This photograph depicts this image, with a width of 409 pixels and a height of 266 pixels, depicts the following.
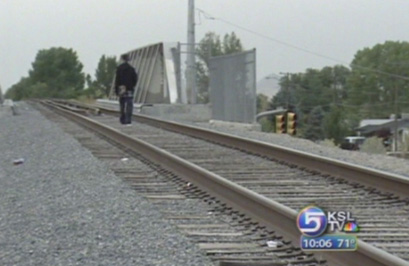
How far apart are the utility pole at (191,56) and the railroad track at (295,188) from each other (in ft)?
58.9

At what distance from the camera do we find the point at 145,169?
41.9 ft

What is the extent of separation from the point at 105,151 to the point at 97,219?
7.93 meters

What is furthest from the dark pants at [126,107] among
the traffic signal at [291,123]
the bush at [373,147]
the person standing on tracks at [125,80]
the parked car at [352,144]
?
the traffic signal at [291,123]

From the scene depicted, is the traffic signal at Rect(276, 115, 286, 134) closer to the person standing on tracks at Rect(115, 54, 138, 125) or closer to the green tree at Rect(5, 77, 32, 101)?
the person standing on tracks at Rect(115, 54, 138, 125)

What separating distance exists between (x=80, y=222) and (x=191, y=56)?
27.5 meters

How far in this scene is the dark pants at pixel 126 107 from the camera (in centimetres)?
2422

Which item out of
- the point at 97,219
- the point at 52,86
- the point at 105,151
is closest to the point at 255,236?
the point at 97,219

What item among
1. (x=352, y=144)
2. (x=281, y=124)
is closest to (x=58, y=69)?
(x=352, y=144)

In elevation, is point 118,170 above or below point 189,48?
below

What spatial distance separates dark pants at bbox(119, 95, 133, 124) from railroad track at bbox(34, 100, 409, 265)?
23.2 feet

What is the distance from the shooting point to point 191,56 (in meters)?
35.4

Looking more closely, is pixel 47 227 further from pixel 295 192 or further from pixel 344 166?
pixel 344 166

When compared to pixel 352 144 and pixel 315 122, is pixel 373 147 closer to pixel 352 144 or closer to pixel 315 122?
pixel 352 144

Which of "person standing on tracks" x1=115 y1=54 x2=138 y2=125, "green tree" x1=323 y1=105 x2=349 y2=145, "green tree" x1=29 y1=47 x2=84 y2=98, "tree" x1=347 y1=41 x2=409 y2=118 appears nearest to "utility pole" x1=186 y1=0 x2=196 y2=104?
"person standing on tracks" x1=115 y1=54 x2=138 y2=125
